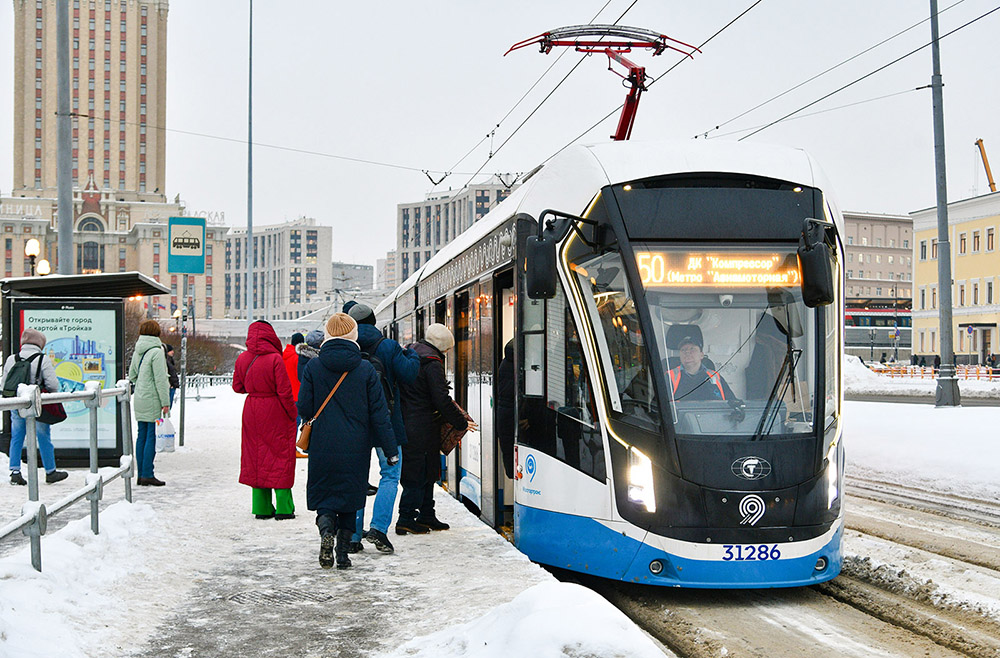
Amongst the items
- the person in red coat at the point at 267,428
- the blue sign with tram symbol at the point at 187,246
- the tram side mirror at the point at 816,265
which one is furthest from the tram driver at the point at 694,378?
the blue sign with tram symbol at the point at 187,246

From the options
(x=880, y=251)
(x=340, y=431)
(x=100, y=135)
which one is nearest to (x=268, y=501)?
(x=340, y=431)

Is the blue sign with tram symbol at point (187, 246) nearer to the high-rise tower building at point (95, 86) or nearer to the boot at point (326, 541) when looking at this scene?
the boot at point (326, 541)

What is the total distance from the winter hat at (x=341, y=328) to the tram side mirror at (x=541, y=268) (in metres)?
1.32

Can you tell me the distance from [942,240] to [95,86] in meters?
133

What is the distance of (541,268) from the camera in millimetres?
6957

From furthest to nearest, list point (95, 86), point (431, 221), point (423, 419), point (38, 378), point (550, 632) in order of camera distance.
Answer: point (95, 86) < point (431, 221) < point (38, 378) < point (423, 419) < point (550, 632)

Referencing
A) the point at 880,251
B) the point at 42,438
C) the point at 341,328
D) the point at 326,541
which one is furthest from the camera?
the point at 880,251

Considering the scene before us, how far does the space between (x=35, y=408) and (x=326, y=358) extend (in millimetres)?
1892

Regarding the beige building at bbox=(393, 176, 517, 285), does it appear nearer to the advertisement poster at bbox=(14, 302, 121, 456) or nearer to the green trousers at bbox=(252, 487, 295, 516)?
the advertisement poster at bbox=(14, 302, 121, 456)

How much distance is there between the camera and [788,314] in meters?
6.99

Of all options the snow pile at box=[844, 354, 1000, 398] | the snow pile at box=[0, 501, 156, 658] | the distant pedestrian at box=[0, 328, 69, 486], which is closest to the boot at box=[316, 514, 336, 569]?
the snow pile at box=[0, 501, 156, 658]

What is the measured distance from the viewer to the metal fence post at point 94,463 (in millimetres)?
7496

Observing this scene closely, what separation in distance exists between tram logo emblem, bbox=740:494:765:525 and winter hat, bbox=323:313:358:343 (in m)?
2.81

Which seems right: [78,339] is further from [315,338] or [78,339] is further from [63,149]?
[63,149]
